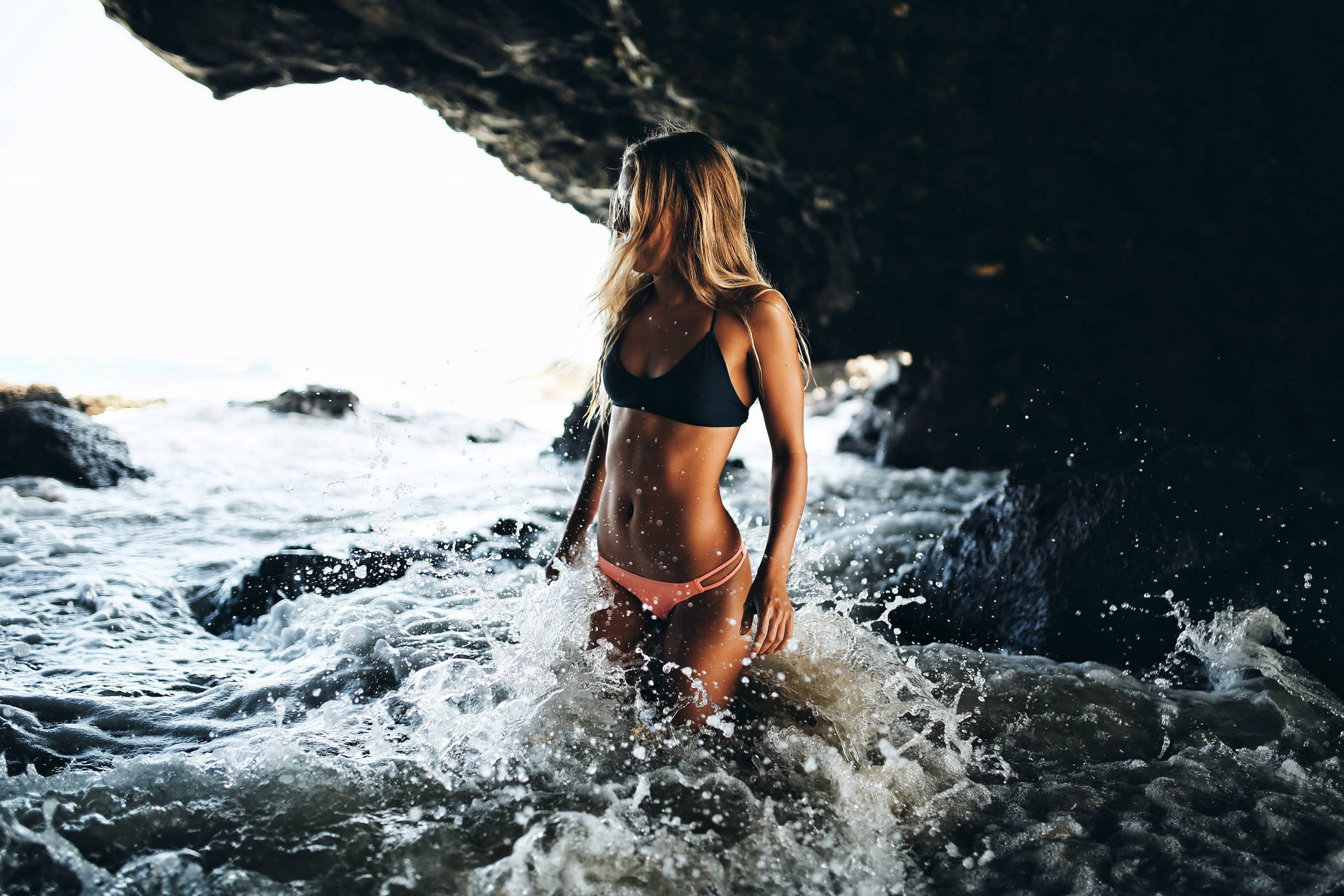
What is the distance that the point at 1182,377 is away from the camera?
5.71 metres

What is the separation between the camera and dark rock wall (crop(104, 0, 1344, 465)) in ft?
16.1

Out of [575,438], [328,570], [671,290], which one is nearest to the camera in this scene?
[671,290]

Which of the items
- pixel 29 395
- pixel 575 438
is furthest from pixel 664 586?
pixel 29 395

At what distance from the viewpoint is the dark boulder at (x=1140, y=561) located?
373 centimetres

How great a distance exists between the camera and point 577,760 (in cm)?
251

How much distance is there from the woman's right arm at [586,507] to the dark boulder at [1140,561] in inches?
78.5

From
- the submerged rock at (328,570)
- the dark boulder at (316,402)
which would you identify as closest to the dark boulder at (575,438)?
the submerged rock at (328,570)

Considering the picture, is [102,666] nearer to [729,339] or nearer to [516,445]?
[729,339]

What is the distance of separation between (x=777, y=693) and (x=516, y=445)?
7.99 metres

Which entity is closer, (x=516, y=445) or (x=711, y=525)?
(x=711, y=525)

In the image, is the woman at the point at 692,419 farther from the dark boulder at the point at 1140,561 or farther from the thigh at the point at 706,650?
the dark boulder at the point at 1140,561

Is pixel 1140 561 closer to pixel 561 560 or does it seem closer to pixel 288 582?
pixel 561 560

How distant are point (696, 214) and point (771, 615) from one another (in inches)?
48.7

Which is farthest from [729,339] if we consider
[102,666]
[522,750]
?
[102,666]
